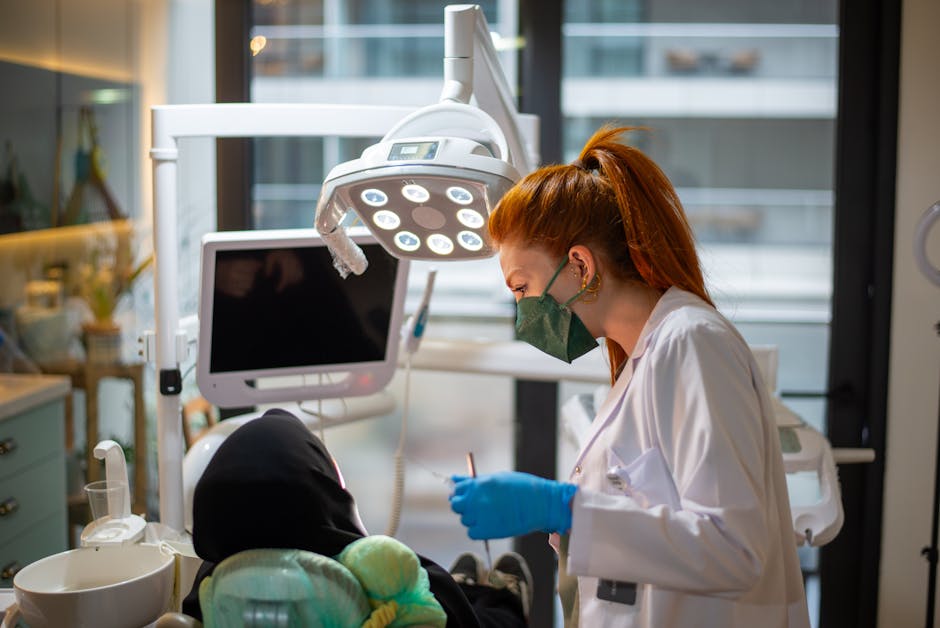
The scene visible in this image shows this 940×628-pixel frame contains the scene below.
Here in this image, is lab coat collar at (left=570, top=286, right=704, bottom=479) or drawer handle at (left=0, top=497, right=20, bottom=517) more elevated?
lab coat collar at (left=570, top=286, right=704, bottom=479)

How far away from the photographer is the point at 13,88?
2568mm

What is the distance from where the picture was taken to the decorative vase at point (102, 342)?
9.01 feet

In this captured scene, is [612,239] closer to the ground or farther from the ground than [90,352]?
farther from the ground

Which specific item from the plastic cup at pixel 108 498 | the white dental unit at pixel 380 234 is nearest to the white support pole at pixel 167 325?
the white dental unit at pixel 380 234

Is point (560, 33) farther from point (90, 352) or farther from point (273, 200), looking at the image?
point (90, 352)

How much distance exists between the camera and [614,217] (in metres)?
1.23

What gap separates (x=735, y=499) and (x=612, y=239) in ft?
1.18

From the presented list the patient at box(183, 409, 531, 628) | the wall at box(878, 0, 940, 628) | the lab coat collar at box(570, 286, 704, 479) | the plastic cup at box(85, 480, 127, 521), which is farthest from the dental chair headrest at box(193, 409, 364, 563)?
the wall at box(878, 0, 940, 628)

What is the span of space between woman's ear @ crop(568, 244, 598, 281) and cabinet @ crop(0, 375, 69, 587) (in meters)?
1.68

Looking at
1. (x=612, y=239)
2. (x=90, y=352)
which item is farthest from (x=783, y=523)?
(x=90, y=352)

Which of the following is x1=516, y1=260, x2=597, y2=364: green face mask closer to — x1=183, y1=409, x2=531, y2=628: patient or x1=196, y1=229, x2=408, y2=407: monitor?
x1=183, y1=409, x2=531, y2=628: patient

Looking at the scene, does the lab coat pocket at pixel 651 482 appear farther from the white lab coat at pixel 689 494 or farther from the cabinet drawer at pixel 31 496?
the cabinet drawer at pixel 31 496

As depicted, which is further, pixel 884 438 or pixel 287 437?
pixel 884 438

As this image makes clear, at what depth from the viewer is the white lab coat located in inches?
42.0
